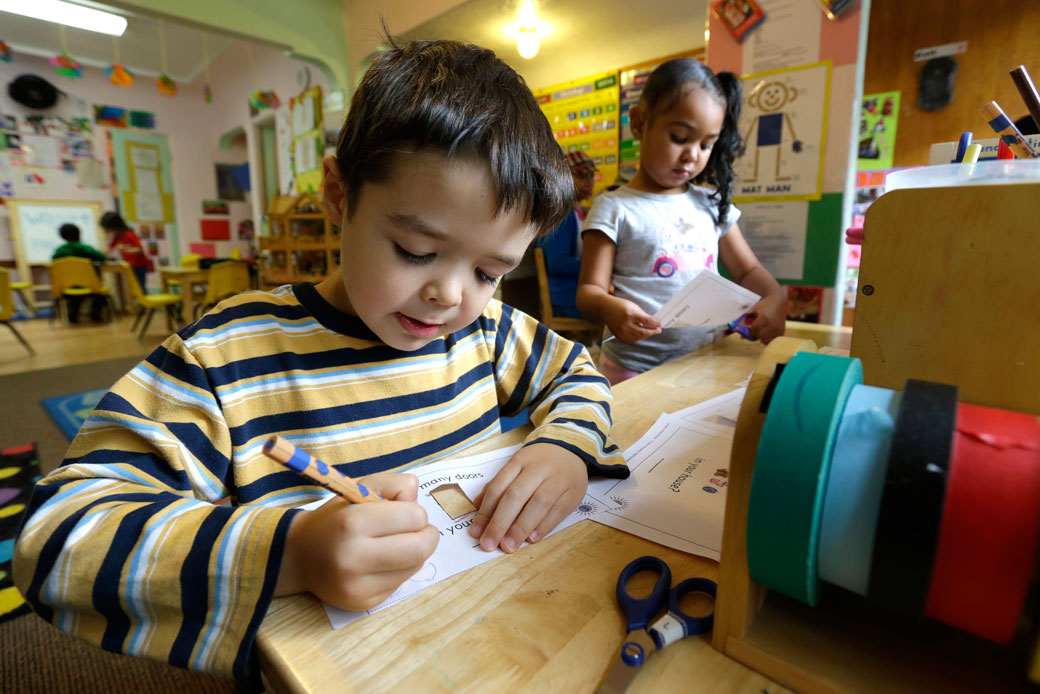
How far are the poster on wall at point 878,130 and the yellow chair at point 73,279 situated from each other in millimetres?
6327

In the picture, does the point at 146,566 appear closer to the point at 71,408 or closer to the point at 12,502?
the point at 12,502

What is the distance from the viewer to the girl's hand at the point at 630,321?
93cm

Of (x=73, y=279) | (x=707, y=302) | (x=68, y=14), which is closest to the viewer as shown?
(x=707, y=302)

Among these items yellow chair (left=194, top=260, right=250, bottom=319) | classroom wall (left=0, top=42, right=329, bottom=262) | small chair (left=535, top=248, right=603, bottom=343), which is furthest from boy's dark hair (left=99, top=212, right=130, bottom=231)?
small chair (left=535, top=248, right=603, bottom=343)

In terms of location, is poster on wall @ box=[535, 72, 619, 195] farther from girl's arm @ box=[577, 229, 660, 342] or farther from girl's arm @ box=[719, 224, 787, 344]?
girl's arm @ box=[577, 229, 660, 342]

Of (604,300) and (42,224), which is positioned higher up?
(42,224)

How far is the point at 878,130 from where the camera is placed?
107 inches

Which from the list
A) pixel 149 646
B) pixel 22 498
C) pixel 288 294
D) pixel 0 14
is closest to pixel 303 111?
pixel 0 14

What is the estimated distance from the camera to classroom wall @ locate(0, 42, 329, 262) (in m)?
5.40

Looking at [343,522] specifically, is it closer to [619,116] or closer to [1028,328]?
[1028,328]

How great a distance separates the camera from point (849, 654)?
264mm

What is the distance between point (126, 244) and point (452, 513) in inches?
283

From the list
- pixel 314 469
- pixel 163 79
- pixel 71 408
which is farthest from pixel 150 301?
pixel 314 469

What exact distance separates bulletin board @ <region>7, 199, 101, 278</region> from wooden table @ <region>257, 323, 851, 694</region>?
7408 millimetres
